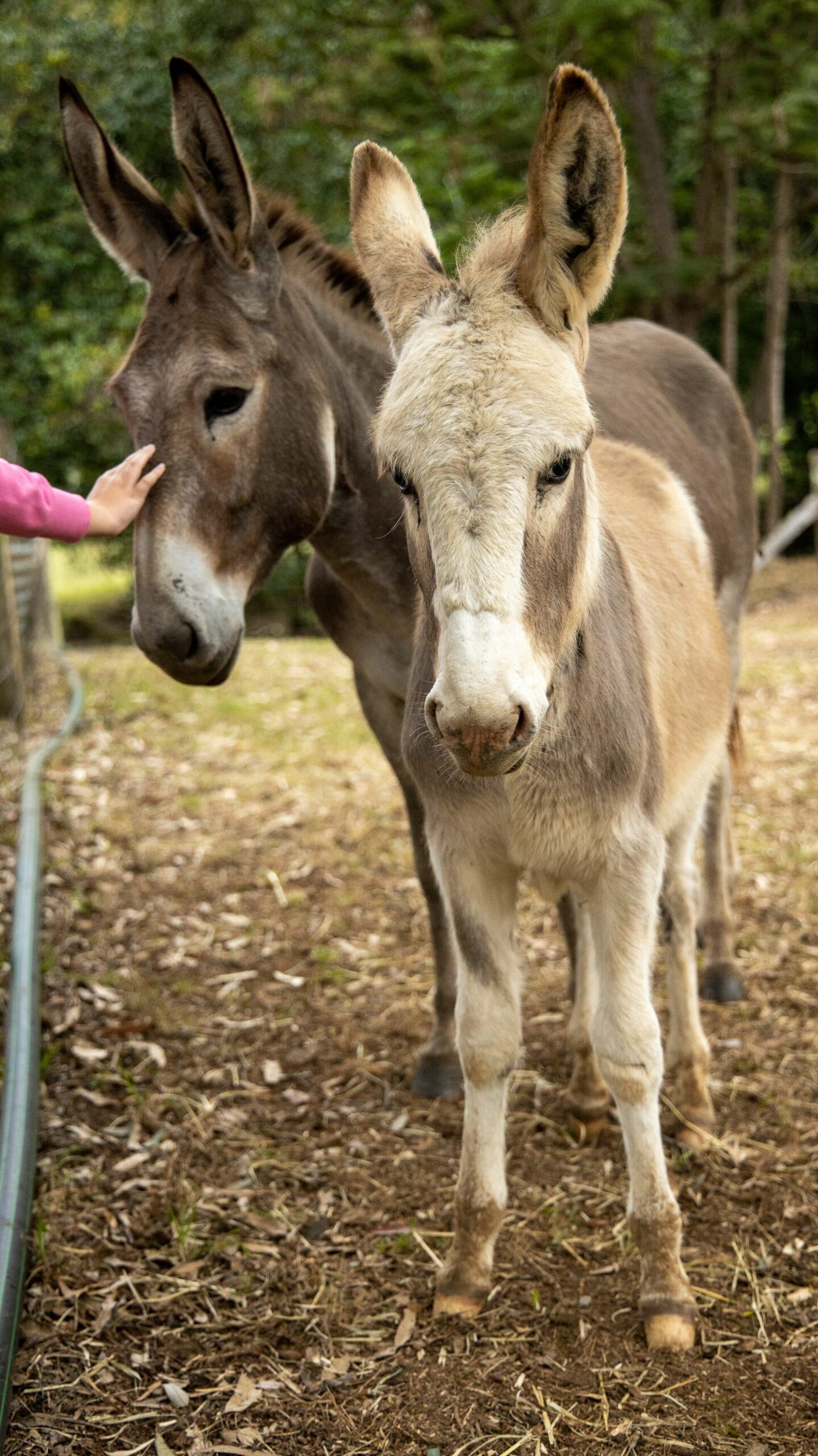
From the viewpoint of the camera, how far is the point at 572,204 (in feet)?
7.09

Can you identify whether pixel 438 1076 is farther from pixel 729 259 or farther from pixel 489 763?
pixel 729 259

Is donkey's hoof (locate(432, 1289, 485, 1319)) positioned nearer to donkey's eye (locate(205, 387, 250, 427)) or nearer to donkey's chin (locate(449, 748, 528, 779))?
donkey's chin (locate(449, 748, 528, 779))

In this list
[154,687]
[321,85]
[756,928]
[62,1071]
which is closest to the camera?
[62,1071]

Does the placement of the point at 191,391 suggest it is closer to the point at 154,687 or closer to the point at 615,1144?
the point at 615,1144

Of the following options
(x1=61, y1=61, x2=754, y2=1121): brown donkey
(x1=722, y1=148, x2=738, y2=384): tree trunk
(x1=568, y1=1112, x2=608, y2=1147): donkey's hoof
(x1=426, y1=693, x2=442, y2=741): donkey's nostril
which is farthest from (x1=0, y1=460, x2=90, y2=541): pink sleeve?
(x1=722, y1=148, x2=738, y2=384): tree trunk

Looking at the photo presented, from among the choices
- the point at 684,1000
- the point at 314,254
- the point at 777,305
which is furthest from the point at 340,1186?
the point at 777,305

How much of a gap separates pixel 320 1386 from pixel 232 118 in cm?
1375

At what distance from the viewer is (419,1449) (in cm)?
234

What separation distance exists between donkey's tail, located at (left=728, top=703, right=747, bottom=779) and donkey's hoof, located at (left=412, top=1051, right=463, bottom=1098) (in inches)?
64.9

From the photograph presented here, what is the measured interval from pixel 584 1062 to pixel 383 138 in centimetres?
1166

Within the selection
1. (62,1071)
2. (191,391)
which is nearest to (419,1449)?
(62,1071)

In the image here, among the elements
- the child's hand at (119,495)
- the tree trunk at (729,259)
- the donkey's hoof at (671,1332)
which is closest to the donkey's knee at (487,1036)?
the donkey's hoof at (671,1332)

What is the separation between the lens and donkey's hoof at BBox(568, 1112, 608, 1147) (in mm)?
3455

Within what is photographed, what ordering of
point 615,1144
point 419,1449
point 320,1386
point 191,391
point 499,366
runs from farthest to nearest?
point 615,1144
point 191,391
point 320,1386
point 419,1449
point 499,366
